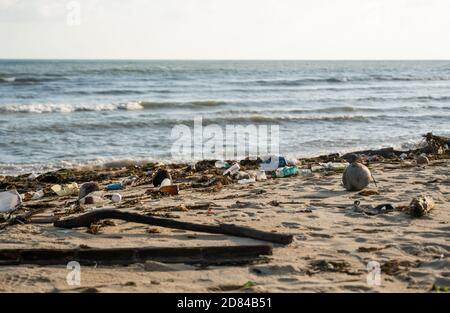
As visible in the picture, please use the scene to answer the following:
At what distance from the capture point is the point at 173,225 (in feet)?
18.9

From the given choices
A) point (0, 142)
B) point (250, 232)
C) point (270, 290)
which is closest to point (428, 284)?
point (270, 290)

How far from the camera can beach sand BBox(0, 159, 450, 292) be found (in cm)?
455

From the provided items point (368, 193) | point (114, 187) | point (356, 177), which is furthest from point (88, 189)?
point (368, 193)

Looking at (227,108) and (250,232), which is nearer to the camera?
(250,232)

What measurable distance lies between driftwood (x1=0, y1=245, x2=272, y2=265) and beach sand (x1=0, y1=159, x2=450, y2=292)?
8 cm

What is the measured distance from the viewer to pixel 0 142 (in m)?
14.9

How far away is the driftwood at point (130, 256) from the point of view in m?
4.96

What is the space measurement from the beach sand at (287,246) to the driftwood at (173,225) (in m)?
0.07

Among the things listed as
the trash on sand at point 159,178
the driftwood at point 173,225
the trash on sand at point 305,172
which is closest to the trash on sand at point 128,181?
the trash on sand at point 159,178

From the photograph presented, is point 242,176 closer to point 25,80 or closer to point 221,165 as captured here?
point 221,165

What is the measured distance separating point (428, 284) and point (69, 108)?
2098cm

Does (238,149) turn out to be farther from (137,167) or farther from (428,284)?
(428,284)

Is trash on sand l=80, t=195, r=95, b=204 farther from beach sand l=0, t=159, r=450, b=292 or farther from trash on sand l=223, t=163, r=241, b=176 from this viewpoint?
trash on sand l=223, t=163, r=241, b=176

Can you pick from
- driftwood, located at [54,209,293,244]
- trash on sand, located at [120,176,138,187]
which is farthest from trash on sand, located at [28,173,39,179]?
driftwood, located at [54,209,293,244]
